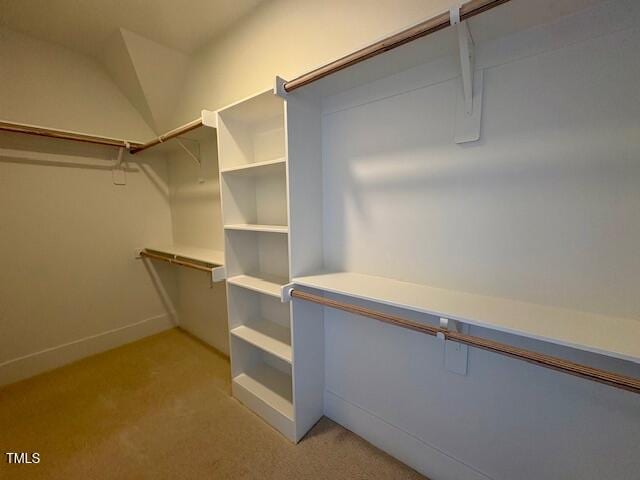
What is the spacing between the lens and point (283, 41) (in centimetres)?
162

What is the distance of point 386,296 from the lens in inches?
43.3

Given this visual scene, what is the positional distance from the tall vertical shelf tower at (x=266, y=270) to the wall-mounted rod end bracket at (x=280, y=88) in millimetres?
114

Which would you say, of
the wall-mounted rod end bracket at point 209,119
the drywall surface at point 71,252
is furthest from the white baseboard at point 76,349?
the wall-mounted rod end bracket at point 209,119

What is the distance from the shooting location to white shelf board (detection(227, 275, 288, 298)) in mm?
1544

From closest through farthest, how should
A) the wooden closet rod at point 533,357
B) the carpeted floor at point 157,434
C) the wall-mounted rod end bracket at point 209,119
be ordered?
the wooden closet rod at point 533,357, the carpeted floor at point 157,434, the wall-mounted rod end bracket at point 209,119

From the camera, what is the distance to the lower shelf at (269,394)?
5.15 ft

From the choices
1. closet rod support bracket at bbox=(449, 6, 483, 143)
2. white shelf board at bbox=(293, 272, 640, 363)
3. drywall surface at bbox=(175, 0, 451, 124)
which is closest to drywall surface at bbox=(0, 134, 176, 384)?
drywall surface at bbox=(175, 0, 451, 124)

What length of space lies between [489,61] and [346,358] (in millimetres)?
1616

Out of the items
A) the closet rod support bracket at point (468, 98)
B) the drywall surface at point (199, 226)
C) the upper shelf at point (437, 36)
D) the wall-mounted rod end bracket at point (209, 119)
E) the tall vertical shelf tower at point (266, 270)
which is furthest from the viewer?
the drywall surface at point (199, 226)

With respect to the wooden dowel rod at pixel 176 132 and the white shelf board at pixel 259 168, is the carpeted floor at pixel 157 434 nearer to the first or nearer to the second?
the white shelf board at pixel 259 168

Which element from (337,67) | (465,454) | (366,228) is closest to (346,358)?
(465,454)

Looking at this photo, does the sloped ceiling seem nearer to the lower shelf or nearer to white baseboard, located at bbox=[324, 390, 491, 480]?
the lower shelf

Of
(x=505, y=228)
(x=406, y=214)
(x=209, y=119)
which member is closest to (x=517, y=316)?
(x=505, y=228)

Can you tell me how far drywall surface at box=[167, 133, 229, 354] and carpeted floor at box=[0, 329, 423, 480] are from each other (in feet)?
1.48
